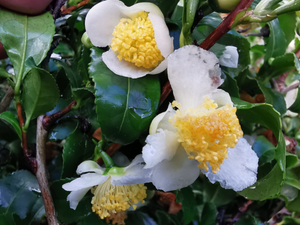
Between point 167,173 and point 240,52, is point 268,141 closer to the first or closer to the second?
point 240,52

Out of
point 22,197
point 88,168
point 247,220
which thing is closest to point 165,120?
point 88,168

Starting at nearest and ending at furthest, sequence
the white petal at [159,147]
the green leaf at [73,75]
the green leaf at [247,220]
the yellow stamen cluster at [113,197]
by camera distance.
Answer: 1. the white petal at [159,147]
2. the yellow stamen cluster at [113,197]
3. the green leaf at [73,75]
4. the green leaf at [247,220]

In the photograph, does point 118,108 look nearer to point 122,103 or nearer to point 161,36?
point 122,103

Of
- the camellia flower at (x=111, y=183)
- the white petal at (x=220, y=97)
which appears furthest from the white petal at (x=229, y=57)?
the camellia flower at (x=111, y=183)

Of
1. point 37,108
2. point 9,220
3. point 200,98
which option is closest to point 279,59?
point 200,98

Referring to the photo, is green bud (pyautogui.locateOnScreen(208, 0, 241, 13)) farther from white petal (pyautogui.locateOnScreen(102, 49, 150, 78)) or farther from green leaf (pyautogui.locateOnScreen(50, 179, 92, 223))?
green leaf (pyautogui.locateOnScreen(50, 179, 92, 223))

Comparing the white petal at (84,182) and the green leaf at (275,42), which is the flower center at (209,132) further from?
the green leaf at (275,42)

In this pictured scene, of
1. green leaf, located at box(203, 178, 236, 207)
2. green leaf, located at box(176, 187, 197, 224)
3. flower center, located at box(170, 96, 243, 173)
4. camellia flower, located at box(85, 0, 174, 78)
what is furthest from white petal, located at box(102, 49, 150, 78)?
green leaf, located at box(203, 178, 236, 207)
